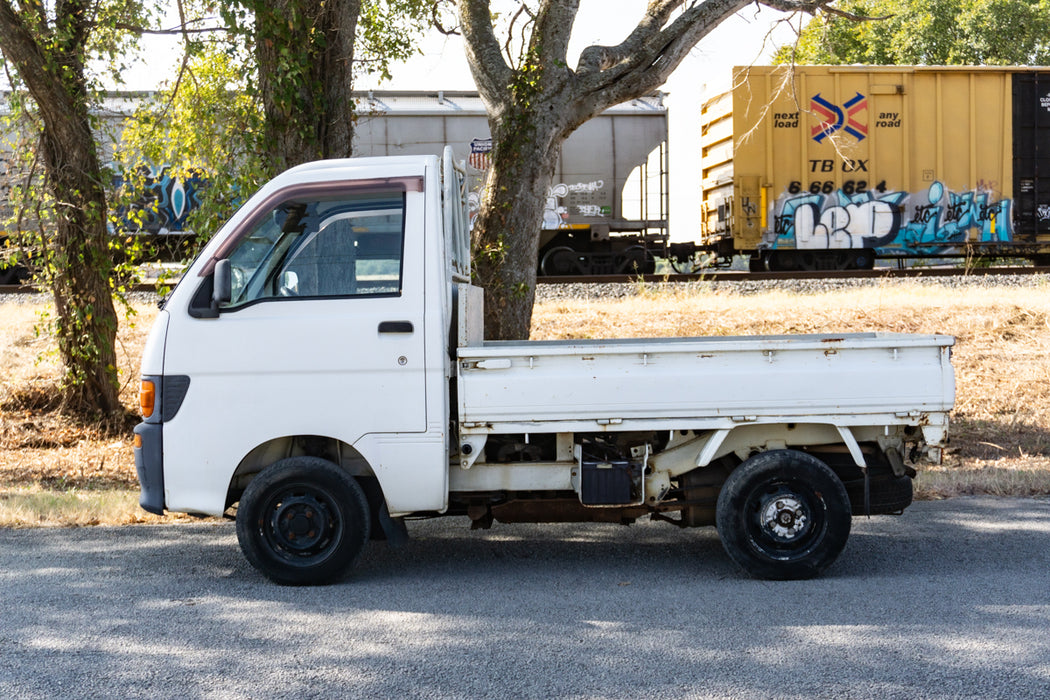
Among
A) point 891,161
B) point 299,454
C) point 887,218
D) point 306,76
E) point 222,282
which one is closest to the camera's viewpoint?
point 222,282

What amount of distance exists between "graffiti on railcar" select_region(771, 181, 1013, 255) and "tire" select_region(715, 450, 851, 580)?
1321cm

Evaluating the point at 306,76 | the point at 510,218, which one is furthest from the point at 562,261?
the point at 306,76

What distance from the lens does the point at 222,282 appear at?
5.35 metres

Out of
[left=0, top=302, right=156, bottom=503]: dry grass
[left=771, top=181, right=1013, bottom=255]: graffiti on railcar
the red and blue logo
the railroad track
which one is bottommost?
[left=0, top=302, right=156, bottom=503]: dry grass

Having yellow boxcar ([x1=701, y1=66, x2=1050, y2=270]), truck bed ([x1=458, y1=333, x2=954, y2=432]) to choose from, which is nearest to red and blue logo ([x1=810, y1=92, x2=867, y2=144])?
yellow boxcar ([x1=701, y1=66, x2=1050, y2=270])

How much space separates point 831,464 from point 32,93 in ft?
26.1

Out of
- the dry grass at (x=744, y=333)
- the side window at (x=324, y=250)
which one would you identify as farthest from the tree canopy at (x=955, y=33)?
the side window at (x=324, y=250)

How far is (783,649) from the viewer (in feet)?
14.8

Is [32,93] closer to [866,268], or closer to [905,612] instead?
[905,612]

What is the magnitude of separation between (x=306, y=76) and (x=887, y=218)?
12.9 m

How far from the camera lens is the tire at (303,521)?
551cm

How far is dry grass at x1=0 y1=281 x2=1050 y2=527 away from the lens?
26.6 feet

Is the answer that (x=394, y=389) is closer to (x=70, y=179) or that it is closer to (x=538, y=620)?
(x=538, y=620)

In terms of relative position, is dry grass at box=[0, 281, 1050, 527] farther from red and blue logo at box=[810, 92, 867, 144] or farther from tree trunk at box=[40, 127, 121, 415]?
red and blue logo at box=[810, 92, 867, 144]
